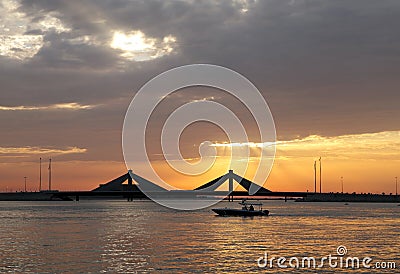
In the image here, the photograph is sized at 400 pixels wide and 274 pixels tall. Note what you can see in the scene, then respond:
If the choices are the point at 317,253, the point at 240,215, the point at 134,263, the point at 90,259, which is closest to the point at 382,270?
the point at 317,253

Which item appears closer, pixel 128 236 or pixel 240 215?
pixel 128 236

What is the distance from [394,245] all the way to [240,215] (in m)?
83.0

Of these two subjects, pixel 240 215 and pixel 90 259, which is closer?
pixel 90 259

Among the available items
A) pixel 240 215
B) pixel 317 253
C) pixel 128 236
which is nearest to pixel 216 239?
pixel 128 236

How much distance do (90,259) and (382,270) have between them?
81.5 ft

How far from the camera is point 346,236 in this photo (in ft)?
278

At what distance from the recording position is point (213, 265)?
51938 mm

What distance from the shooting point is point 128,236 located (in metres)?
81.4

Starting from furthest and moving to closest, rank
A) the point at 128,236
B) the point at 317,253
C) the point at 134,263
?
the point at 128,236 < the point at 317,253 < the point at 134,263

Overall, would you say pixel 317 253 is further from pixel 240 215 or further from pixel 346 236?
pixel 240 215

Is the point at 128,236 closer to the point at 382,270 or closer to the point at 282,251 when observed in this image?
the point at 282,251

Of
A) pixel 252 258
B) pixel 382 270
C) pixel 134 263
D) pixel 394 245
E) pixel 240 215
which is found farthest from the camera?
pixel 240 215

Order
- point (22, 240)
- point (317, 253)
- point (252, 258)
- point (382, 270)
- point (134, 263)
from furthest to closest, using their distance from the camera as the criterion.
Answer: point (22, 240), point (317, 253), point (252, 258), point (134, 263), point (382, 270)

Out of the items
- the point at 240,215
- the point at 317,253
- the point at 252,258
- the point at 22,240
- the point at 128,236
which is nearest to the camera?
the point at 252,258
